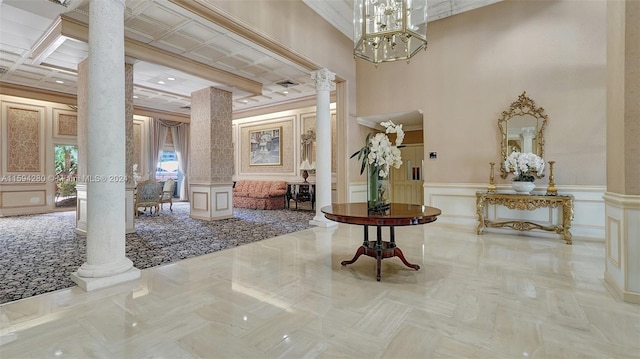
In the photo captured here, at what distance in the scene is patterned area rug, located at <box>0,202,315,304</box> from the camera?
10.1 ft

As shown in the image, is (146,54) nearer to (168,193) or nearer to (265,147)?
(168,193)

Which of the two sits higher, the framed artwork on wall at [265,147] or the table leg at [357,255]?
the framed artwork on wall at [265,147]

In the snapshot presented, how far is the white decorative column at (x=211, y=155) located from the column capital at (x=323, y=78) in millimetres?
2831

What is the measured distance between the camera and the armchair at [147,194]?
24.5ft

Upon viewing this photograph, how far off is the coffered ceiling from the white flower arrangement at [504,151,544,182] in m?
2.93

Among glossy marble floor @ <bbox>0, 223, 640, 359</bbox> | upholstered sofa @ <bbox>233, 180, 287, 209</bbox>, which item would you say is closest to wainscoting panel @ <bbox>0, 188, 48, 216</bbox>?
upholstered sofa @ <bbox>233, 180, 287, 209</bbox>

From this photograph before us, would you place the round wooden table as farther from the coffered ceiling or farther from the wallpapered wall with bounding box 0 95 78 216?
the wallpapered wall with bounding box 0 95 78 216

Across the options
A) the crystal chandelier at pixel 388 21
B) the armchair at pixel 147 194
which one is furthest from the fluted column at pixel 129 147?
the crystal chandelier at pixel 388 21

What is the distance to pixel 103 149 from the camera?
2879mm

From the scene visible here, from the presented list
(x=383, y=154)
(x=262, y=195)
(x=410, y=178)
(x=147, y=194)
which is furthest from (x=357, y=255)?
(x=147, y=194)

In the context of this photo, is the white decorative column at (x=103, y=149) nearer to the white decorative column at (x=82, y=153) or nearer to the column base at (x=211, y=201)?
the white decorative column at (x=82, y=153)

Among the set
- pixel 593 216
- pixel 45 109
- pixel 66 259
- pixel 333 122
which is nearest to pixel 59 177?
pixel 45 109

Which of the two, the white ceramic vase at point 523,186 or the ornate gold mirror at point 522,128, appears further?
the ornate gold mirror at point 522,128

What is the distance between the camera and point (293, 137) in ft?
32.4
